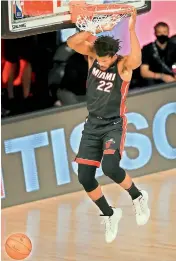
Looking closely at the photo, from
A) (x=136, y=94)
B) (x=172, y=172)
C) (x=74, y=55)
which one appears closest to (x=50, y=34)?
(x=74, y=55)

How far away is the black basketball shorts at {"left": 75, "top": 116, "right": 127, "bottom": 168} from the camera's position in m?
6.96

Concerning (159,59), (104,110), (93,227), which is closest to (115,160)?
(104,110)

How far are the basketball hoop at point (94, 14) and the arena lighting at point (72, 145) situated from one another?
9.85 ft

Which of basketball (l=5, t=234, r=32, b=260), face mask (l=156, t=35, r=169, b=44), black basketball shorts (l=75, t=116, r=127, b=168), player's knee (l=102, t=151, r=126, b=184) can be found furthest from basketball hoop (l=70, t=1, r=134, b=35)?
face mask (l=156, t=35, r=169, b=44)

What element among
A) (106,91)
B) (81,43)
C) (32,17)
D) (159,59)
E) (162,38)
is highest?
(32,17)

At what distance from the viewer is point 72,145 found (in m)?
9.70

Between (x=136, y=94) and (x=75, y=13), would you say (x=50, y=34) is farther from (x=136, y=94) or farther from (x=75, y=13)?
(x=75, y=13)

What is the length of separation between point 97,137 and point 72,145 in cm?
270

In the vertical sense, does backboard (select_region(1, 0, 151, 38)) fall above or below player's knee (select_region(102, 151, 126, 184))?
above

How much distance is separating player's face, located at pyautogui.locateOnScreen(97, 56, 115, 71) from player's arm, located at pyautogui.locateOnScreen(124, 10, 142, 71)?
0.13 metres

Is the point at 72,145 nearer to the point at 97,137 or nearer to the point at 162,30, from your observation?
the point at 162,30

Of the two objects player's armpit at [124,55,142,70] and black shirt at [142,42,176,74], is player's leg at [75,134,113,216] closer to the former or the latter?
player's armpit at [124,55,142,70]

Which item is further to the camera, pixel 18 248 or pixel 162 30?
pixel 162 30

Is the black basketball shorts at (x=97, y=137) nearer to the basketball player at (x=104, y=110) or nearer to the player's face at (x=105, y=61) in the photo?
the basketball player at (x=104, y=110)
